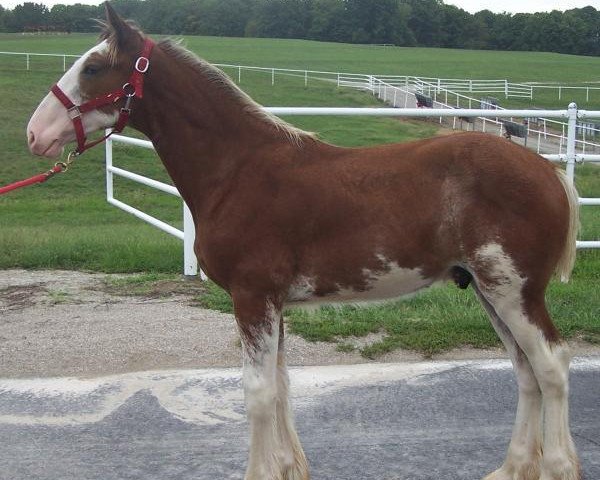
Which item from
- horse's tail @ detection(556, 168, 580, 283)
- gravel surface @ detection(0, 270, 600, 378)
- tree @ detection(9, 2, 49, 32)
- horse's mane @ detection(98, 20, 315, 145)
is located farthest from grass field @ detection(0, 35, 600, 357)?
tree @ detection(9, 2, 49, 32)

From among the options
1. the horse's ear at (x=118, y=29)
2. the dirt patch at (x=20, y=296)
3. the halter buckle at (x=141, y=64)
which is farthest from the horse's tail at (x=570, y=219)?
the dirt patch at (x=20, y=296)

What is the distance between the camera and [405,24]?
91.4 m

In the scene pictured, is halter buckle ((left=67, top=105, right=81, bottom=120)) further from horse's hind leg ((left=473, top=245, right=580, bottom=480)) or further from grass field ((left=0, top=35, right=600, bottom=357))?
grass field ((left=0, top=35, right=600, bottom=357))

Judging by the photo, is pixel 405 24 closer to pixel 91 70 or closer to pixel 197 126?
pixel 197 126

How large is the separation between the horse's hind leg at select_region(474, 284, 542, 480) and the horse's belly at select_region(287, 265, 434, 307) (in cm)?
33

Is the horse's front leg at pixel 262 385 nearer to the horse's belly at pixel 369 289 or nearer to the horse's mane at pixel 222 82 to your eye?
the horse's belly at pixel 369 289

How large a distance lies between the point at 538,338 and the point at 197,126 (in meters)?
1.88

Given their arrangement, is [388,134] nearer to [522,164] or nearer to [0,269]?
[0,269]

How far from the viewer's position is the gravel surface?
520 centimetres

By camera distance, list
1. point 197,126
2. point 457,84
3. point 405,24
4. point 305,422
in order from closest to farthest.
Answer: point 197,126, point 305,422, point 457,84, point 405,24

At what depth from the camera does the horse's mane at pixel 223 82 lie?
12.0 feet

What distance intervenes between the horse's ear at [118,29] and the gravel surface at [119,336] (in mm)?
→ 2429

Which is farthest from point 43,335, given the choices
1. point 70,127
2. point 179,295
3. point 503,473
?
point 503,473

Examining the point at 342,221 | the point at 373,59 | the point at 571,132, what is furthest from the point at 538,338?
the point at 373,59
